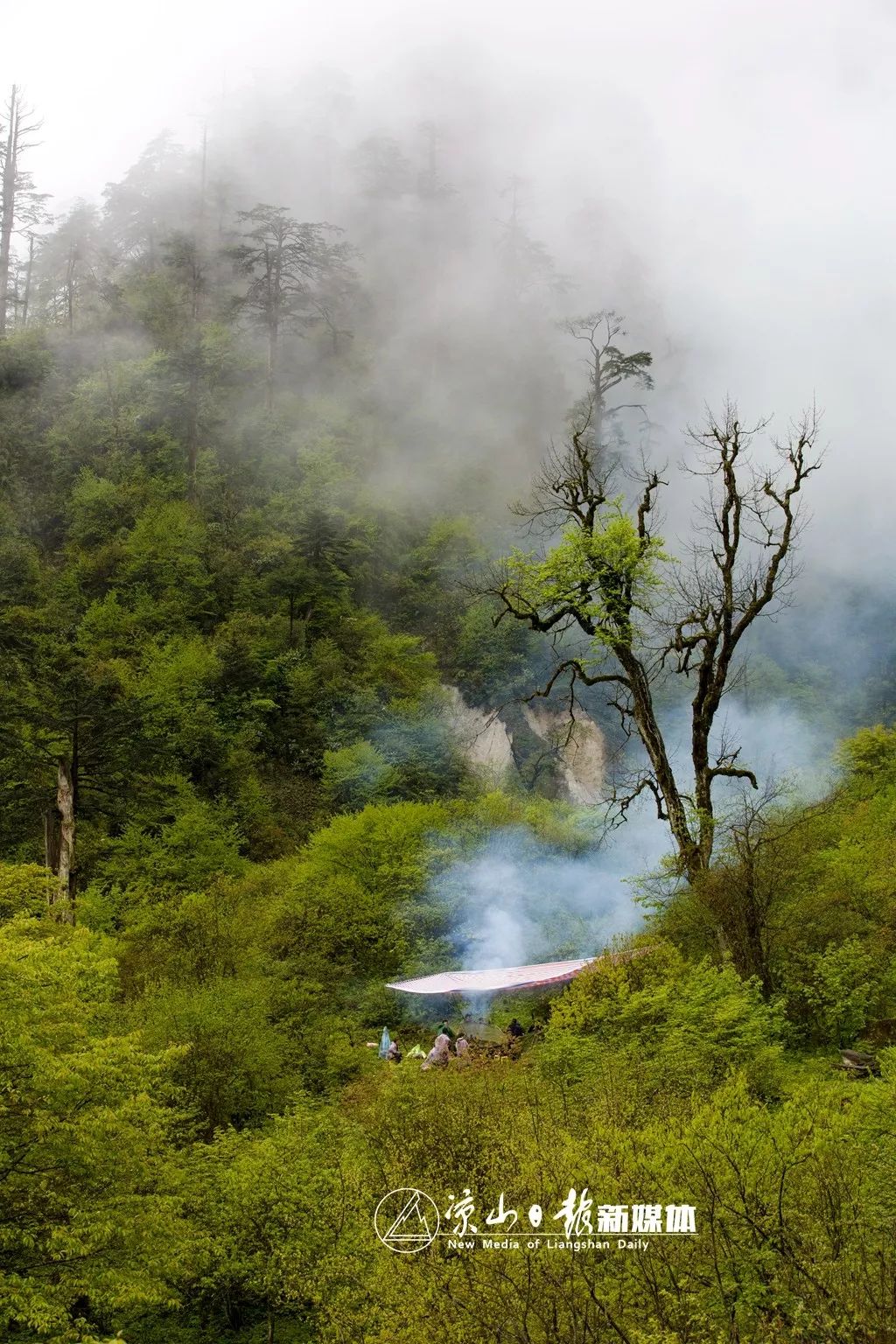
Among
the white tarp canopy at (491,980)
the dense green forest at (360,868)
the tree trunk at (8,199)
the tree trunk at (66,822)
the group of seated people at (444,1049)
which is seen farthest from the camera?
the tree trunk at (8,199)

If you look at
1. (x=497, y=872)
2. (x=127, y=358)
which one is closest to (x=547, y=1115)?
(x=497, y=872)

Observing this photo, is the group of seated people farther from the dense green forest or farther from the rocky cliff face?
the rocky cliff face

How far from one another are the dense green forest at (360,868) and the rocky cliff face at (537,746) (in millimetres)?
428

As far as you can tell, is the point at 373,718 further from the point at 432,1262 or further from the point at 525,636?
the point at 432,1262

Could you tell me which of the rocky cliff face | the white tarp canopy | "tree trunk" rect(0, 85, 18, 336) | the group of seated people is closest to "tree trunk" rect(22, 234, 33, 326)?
"tree trunk" rect(0, 85, 18, 336)

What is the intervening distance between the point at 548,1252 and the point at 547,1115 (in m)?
2.82

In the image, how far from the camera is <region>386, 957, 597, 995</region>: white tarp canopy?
1741 cm

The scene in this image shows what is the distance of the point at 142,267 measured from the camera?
5600 centimetres

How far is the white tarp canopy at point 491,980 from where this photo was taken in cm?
1741

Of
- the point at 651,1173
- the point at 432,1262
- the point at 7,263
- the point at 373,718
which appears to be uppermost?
the point at 7,263

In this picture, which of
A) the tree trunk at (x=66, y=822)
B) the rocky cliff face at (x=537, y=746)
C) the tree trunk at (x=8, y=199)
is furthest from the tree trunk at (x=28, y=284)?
the tree trunk at (x=66, y=822)

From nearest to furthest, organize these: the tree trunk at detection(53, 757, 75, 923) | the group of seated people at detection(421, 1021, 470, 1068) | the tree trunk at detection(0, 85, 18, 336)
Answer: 1. the group of seated people at detection(421, 1021, 470, 1068)
2. the tree trunk at detection(53, 757, 75, 923)
3. the tree trunk at detection(0, 85, 18, 336)

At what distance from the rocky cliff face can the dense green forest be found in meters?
0.43

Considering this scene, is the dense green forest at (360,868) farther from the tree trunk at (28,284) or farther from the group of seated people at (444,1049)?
the tree trunk at (28,284)
